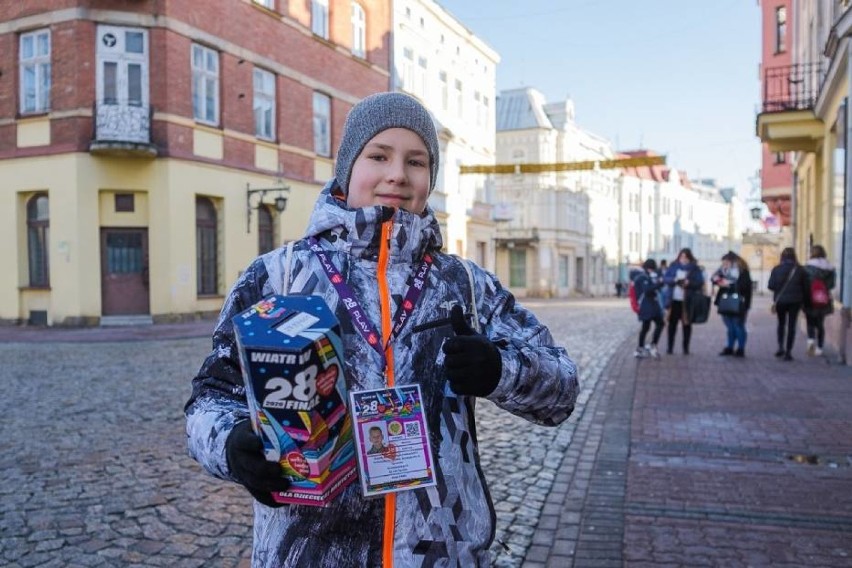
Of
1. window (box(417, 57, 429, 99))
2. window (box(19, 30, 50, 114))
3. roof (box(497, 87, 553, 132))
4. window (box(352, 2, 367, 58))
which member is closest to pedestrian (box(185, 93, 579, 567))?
window (box(19, 30, 50, 114))

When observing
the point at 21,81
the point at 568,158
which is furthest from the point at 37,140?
the point at 568,158

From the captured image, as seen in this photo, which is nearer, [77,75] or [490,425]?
[490,425]

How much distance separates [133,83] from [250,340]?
1870 cm

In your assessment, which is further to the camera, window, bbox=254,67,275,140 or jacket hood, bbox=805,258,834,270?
window, bbox=254,67,275,140

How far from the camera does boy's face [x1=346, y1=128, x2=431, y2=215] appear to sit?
188cm

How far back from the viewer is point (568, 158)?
53875mm

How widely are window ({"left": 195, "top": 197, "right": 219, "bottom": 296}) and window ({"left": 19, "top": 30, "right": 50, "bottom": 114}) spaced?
4.29 metres

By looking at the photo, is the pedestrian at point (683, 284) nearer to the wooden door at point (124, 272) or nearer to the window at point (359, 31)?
the wooden door at point (124, 272)

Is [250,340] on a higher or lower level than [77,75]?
lower

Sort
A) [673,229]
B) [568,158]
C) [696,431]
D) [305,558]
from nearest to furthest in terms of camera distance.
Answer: [305,558] → [696,431] → [568,158] → [673,229]

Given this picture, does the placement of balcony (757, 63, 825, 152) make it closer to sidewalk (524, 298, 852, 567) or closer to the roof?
sidewalk (524, 298, 852, 567)

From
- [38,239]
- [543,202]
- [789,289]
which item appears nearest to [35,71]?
[38,239]

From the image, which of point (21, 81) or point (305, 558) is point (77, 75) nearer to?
point (21, 81)

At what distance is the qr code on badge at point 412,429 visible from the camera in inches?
64.2
